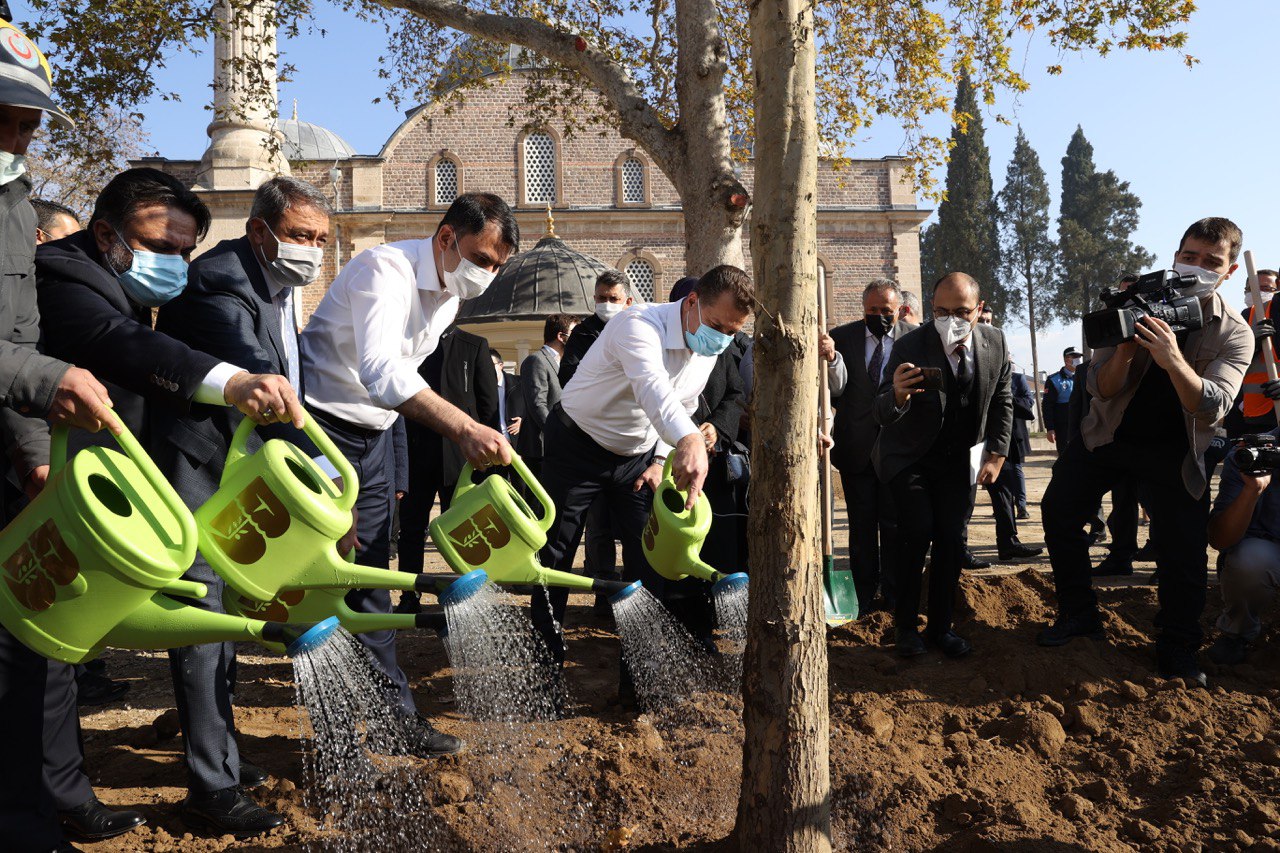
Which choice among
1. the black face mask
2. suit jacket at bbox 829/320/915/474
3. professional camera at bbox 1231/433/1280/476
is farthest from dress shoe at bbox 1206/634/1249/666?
the black face mask

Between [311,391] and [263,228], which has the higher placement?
[263,228]

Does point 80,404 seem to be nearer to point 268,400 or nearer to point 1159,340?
point 268,400

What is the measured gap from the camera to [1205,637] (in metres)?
5.46

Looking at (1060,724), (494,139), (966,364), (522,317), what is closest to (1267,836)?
(1060,724)

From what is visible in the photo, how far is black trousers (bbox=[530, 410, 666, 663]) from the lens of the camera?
464cm

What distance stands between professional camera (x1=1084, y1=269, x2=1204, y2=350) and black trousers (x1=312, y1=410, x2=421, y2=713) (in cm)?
304

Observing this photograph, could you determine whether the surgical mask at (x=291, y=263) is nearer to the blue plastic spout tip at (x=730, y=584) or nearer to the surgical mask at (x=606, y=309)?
the blue plastic spout tip at (x=730, y=584)

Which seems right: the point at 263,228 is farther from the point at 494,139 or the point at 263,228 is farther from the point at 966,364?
the point at 494,139

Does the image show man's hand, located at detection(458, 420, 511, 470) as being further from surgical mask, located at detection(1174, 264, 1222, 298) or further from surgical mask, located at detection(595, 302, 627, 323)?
surgical mask, located at detection(595, 302, 627, 323)

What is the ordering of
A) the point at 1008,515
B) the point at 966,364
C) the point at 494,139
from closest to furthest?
the point at 966,364
the point at 1008,515
the point at 494,139

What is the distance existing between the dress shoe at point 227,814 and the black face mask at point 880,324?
4.68 metres

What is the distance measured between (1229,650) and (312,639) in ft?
14.6

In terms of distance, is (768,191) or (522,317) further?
(522,317)

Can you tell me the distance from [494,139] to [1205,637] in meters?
32.6
